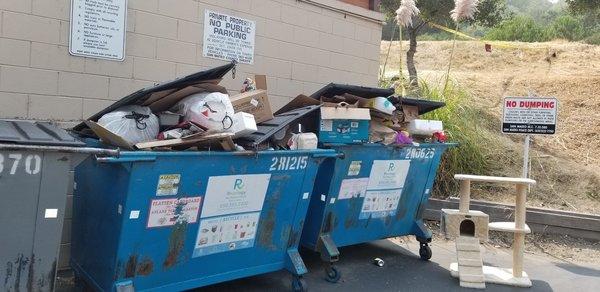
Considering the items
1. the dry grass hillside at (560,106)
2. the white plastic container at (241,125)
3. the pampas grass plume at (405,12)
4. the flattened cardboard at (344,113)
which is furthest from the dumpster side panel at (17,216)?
the pampas grass plume at (405,12)

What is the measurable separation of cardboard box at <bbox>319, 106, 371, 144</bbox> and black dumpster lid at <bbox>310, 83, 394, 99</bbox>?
9.6 inches

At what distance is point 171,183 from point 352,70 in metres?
4.37

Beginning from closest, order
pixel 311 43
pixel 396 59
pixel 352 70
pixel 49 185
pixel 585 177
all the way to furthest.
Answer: pixel 49 185 < pixel 311 43 < pixel 352 70 < pixel 585 177 < pixel 396 59

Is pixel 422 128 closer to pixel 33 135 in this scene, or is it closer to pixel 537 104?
pixel 537 104

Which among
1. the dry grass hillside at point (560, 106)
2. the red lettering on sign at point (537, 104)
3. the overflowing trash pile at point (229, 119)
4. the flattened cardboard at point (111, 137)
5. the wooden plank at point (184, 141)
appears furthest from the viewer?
the dry grass hillside at point (560, 106)

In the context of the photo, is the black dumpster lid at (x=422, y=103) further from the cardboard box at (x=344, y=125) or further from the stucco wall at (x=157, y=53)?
the stucco wall at (x=157, y=53)

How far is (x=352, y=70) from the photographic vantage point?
24.7ft

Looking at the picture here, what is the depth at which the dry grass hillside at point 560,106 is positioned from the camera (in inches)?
326

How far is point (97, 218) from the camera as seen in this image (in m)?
3.86

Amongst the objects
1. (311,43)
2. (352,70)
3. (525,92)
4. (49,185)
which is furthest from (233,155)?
(525,92)

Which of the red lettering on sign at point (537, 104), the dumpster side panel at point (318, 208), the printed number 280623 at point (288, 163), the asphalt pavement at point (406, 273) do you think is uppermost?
the red lettering on sign at point (537, 104)

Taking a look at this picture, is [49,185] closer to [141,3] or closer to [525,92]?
[141,3]

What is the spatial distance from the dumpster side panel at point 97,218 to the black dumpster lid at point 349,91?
2222mm

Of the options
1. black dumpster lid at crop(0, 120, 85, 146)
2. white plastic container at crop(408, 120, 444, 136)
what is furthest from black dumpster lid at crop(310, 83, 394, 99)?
black dumpster lid at crop(0, 120, 85, 146)
